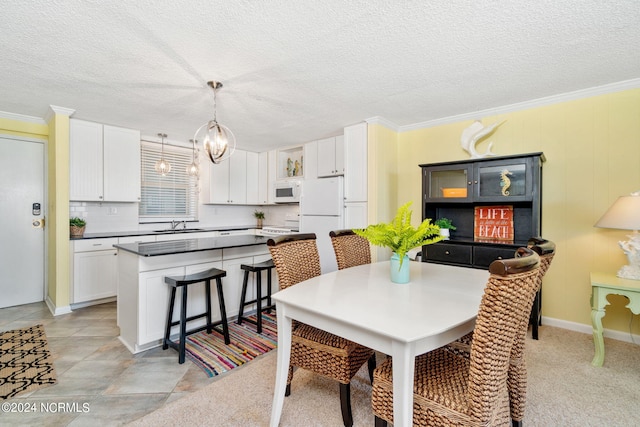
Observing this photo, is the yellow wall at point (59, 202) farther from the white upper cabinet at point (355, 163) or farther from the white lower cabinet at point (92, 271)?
the white upper cabinet at point (355, 163)

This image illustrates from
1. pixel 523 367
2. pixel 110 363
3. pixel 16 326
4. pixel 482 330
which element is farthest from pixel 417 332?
pixel 16 326

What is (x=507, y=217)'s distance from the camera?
125 inches

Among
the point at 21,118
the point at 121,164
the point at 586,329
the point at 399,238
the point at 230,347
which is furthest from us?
the point at 121,164

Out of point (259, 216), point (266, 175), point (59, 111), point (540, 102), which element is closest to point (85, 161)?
point (59, 111)

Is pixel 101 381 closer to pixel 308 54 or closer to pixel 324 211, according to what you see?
pixel 308 54

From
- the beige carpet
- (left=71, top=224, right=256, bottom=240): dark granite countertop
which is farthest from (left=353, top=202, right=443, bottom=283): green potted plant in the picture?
(left=71, top=224, right=256, bottom=240): dark granite countertop

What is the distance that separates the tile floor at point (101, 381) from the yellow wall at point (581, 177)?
11.2 feet

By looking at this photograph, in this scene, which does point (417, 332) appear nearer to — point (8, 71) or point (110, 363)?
point (110, 363)

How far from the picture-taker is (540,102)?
3041 millimetres

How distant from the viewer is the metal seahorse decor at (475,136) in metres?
3.31

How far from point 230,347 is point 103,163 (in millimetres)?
3057

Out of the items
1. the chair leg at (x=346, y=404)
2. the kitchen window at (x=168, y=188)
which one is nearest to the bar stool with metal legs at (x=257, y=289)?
the chair leg at (x=346, y=404)

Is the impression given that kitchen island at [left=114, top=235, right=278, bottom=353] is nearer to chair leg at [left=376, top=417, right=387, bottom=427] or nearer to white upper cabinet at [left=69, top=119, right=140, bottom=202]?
white upper cabinet at [left=69, top=119, right=140, bottom=202]

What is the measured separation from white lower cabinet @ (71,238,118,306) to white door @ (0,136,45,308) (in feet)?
2.63
